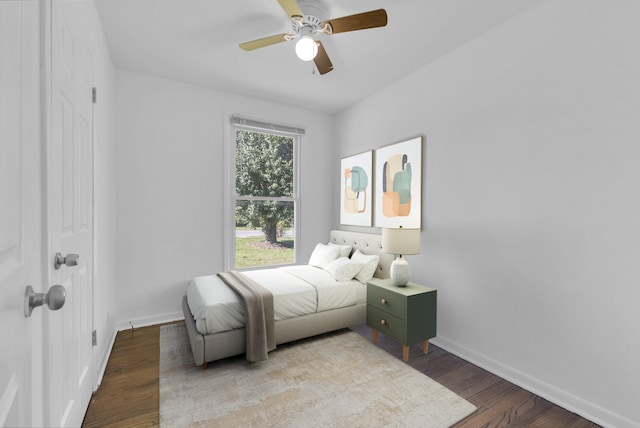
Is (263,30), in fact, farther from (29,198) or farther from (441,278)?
(441,278)

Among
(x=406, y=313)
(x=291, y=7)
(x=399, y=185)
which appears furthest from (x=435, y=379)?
(x=291, y=7)

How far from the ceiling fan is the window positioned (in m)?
1.72

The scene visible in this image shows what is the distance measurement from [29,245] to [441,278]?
2.89 m

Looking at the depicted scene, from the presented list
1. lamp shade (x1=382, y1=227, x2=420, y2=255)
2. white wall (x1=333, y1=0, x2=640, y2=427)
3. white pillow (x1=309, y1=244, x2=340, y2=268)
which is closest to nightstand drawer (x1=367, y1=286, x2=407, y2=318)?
lamp shade (x1=382, y1=227, x2=420, y2=255)

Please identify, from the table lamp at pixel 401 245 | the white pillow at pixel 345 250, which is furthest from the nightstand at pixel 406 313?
the white pillow at pixel 345 250

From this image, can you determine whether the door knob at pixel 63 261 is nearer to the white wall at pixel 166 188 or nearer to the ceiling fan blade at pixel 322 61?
the ceiling fan blade at pixel 322 61

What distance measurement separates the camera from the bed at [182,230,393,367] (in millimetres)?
2340

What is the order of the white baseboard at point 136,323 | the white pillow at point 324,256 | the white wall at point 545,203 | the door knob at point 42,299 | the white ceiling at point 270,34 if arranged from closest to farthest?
the door knob at point 42,299, the white wall at point 545,203, the white ceiling at point 270,34, the white baseboard at point 136,323, the white pillow at point 324,256

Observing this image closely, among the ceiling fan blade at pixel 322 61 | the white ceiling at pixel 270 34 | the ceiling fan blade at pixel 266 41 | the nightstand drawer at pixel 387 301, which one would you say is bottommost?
the nightstand drawer at pixel 387 301

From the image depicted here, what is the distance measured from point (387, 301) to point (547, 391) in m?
1.24

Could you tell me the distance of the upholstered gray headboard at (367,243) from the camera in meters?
3.25

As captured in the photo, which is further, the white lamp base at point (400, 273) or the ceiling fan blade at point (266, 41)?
the white lamp base at point (400, 273)

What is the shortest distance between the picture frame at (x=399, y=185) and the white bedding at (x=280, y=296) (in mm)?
872

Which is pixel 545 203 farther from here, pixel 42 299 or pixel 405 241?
pixel 42 299
